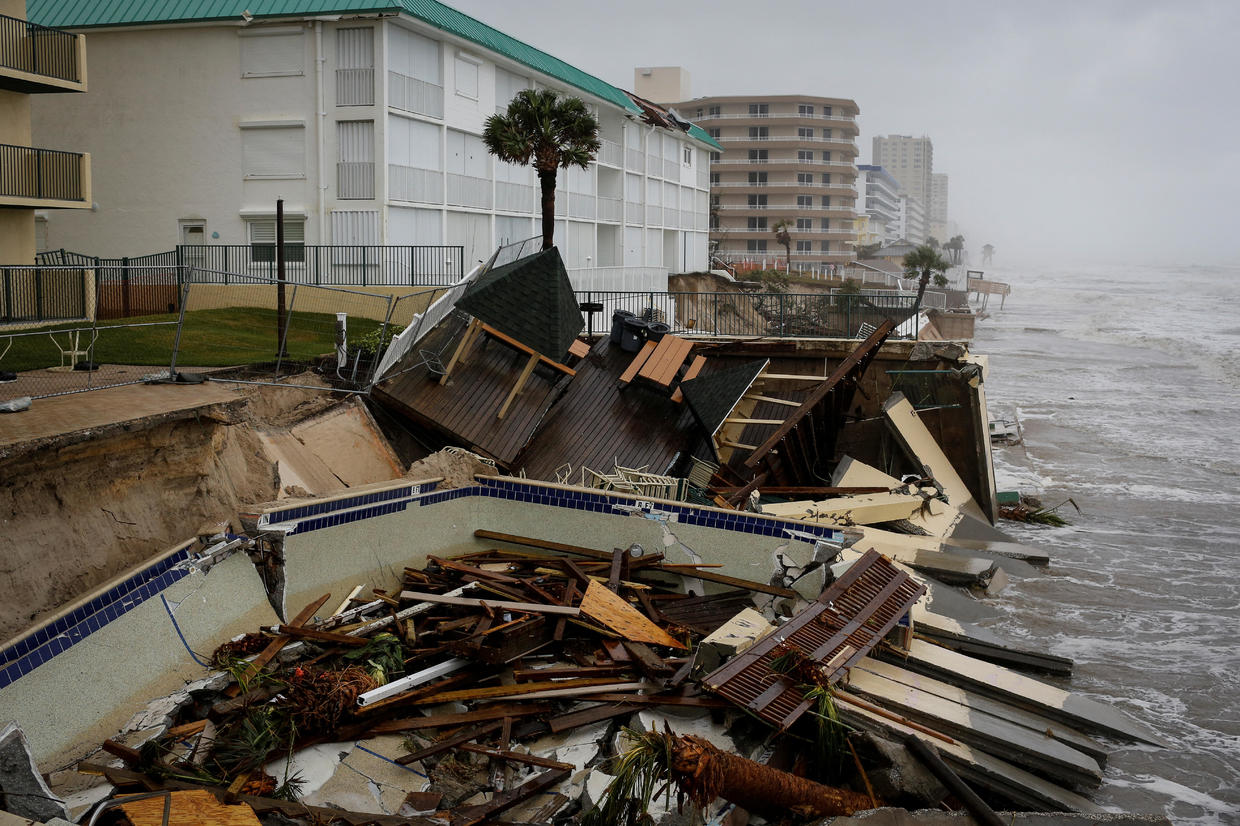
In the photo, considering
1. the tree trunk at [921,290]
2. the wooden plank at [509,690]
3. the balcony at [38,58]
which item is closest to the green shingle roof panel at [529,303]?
the wooden plank at [509,690]

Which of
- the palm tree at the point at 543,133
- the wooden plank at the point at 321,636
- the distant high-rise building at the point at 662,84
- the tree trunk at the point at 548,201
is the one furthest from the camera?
the distant high-rise building at the point at 662,84

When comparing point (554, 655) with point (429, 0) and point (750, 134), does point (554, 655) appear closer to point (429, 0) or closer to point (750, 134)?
point (429, 0)

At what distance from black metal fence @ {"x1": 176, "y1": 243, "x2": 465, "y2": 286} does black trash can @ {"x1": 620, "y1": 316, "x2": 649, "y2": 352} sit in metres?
9.44

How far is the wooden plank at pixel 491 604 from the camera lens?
8.61 m

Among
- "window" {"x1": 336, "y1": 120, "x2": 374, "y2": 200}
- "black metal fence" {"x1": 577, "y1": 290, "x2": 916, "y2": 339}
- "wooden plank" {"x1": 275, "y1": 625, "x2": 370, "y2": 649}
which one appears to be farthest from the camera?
"window" {"x1": 336, "y1": 120, "x2": 374, "y2": 200}

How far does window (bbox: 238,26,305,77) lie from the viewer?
2727cm

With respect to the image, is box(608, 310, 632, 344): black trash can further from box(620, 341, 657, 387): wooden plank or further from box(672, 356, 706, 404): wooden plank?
box(672, 356, 706, 404): wooden plank

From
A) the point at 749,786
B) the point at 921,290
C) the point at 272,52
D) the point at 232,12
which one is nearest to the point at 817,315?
the point at 921,290

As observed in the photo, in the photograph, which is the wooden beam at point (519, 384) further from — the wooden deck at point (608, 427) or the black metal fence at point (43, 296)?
the black metal fence at point (43, 296)

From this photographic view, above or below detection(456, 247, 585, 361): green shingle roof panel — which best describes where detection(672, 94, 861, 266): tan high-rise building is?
above

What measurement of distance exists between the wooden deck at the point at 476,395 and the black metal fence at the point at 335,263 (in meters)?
10.5

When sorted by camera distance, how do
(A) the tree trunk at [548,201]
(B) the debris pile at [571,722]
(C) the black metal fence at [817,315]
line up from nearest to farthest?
(B) the debris pile at [571,722] → (A) the tree trunk at [548,201] → (C) the black metal fence at [817,315]


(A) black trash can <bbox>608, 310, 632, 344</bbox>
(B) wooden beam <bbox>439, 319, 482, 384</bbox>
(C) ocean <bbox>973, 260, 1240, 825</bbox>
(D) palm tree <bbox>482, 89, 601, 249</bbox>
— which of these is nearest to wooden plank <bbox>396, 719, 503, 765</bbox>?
(C) ocean <bbox>973, 260, 1240, 825</bbox>

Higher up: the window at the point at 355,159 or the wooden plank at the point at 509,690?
the window at the point at 355,159
